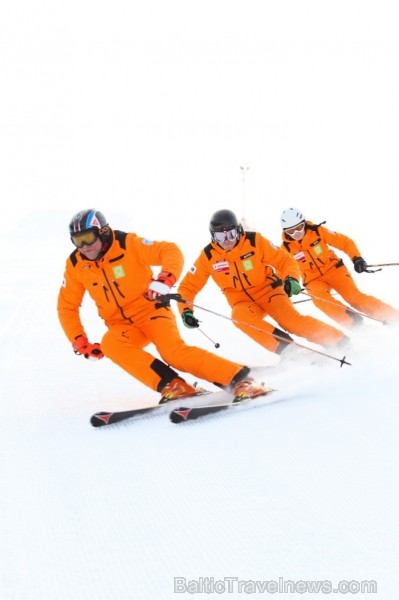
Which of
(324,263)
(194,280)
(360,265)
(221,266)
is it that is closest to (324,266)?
(324,263)

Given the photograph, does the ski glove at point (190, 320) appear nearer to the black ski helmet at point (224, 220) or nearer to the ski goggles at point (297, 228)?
the black ski helmet at point (224, 220)

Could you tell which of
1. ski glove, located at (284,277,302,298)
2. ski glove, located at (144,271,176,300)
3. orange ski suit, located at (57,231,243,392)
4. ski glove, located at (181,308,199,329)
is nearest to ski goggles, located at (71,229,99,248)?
orange ski suit, located at (57,231,243,392)

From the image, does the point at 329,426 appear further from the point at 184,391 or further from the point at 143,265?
the point at 143,265

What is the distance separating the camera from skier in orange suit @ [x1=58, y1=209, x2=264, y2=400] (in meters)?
4.43

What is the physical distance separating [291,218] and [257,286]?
1.36 m

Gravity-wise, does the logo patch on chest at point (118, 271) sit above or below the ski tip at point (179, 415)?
above

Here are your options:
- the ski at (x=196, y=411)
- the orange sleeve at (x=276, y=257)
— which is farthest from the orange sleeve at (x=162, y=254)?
the orange sleeve at (x=276, y=257)

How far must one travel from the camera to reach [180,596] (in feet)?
6.64

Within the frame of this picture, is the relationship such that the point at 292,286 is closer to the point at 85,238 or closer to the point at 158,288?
the point at 158,288

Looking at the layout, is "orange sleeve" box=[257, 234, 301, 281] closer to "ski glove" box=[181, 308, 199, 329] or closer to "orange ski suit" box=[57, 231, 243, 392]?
"ski glove" box=[181, 308, 199, 329]

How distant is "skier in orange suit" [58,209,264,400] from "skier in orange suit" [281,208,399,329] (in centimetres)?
266

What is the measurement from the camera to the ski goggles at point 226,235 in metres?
5.54

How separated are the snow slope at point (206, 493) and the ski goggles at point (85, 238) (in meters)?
1.30

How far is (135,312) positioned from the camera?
488 cm
